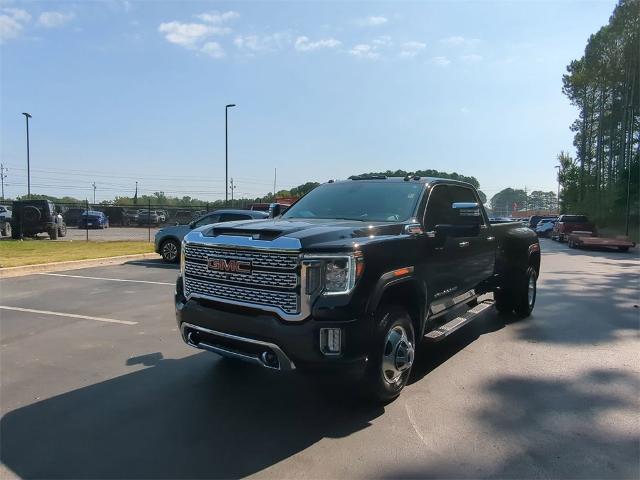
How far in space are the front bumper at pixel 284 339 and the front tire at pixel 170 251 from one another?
1095 cm

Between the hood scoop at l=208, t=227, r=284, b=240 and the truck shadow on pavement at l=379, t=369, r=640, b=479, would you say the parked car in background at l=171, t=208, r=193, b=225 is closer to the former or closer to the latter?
the hood scoop at l=208, t=227, r=284, b=240

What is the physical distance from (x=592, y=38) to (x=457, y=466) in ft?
168

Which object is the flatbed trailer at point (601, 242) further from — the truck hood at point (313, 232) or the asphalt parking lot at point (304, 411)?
the truck hood at point (313, 232)

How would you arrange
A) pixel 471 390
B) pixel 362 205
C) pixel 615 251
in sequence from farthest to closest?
pixel 615 251 < pixel 362 205 < pixel 471 390

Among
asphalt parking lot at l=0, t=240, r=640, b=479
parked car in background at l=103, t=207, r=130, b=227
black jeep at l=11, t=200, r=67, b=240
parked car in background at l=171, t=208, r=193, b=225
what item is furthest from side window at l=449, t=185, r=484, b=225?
parked car in background at l=103, t=207, r=130, b=227

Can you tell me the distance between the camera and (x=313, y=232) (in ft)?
12.7

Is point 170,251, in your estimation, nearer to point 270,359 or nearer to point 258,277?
point 258,277

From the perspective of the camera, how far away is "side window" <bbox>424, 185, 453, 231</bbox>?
16.3ft

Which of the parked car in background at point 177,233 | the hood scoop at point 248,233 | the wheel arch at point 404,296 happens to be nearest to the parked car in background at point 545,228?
the parked car in background at point 177,233

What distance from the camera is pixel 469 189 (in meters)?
6.59

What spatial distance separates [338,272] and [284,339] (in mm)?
639

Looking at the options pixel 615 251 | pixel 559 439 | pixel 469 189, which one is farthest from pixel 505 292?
pixel 615 251

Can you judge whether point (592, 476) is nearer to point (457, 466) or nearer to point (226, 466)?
point (457, 466)

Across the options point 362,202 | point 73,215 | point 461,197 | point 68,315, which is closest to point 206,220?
point 68,315
